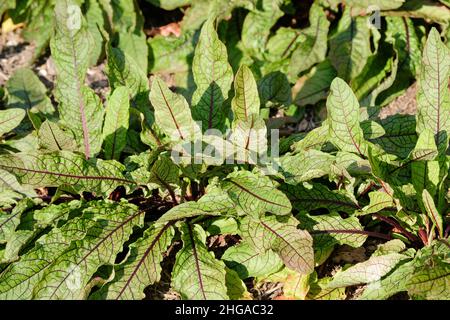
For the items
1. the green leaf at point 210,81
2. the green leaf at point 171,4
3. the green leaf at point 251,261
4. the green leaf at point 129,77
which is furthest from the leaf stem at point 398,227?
the green leaf at point 171,4

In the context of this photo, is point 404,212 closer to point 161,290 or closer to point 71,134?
point 161,290

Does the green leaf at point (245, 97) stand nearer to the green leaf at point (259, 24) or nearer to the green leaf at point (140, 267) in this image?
the green leaf at point (140, 267)

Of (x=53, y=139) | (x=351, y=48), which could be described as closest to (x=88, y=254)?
(x=53, y=139)

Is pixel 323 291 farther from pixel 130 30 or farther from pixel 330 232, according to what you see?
pixel 130 30

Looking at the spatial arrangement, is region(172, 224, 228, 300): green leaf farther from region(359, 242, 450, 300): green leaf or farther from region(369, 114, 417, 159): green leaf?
region(369, 114, 417, 159): green leaf

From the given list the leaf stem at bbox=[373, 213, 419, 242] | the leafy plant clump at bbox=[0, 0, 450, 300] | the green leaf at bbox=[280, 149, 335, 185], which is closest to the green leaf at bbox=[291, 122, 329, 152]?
the leafy plant clump at bbox=[0, 0, 450, 300]

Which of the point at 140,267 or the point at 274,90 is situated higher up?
the point at 274,90
